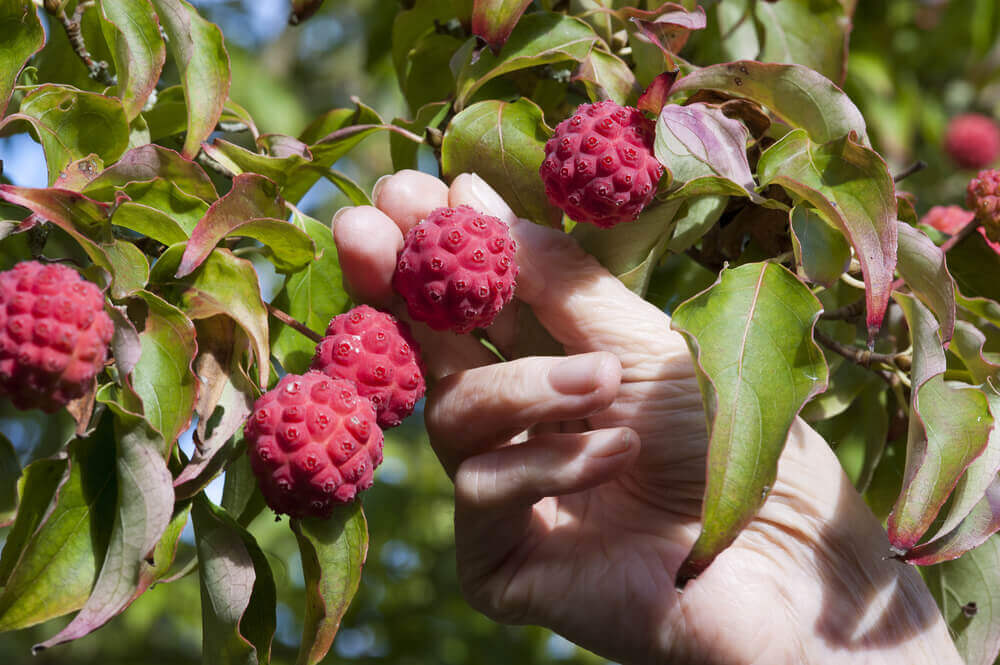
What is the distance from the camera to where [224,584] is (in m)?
0.81

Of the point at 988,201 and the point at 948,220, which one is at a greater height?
the point at 988,201

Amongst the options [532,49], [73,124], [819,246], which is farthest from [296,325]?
[819,246]

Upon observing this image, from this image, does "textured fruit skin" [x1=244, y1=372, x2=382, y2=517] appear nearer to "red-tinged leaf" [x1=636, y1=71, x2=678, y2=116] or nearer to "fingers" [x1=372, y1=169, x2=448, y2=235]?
"fingers" [x1=372, y1=169, x2=448, y2=235]

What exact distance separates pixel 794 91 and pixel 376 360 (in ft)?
1.58

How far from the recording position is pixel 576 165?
824 millimetres

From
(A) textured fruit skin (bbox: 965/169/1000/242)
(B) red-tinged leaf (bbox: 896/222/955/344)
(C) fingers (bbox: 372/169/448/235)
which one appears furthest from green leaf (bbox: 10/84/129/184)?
(A) textured fruit skin (bbox: 965/169/1000/242)

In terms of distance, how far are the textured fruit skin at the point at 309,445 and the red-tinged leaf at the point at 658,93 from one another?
1.29 feet

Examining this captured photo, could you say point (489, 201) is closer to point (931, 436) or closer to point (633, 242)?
point (633, 242)

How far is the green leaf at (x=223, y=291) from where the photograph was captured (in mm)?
795

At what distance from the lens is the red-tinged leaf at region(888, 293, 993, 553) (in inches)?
28.7

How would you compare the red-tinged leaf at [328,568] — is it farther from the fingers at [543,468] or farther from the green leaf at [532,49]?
the green leaf at [532,49]

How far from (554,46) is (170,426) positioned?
1.86 ft

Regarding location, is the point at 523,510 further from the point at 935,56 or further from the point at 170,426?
the point at 935,56

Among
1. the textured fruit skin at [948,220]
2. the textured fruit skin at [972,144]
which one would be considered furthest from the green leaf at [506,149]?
the textured fruit skin at [972,144]
